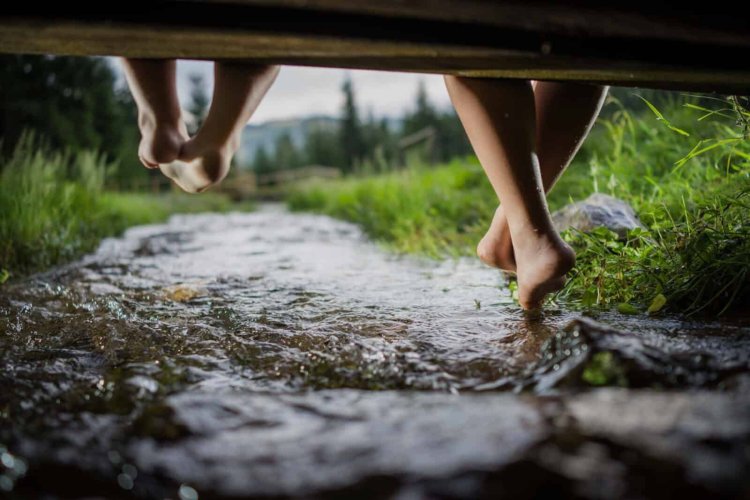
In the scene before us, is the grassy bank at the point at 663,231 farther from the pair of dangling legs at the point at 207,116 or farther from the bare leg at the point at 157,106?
the bare leg at the point at 157,106

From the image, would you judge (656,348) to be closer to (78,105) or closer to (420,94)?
(78,105)

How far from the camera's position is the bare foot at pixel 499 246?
1.60 meters

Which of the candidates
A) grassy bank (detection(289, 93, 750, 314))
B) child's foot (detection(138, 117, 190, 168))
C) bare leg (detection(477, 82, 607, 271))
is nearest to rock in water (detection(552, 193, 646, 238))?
grassy bank (detection(289, 93, 750, 314))

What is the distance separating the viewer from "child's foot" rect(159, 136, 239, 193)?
172 centimetres

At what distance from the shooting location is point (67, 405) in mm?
900

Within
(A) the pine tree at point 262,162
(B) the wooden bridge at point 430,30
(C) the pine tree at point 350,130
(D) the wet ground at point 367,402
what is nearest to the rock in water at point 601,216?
(D) the wet ground at point 367,402

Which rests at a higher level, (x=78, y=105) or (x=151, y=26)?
(x=78, y=105)

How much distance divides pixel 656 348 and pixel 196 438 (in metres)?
0.82

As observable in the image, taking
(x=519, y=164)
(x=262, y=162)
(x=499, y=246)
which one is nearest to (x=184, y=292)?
(x=499, y=246)

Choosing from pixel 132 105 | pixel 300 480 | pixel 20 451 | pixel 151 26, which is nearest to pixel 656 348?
pixel 300 480

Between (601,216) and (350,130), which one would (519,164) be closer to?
(601,216)

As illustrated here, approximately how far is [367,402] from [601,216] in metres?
1.68

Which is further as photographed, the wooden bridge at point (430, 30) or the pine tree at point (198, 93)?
the pine tree at point (198, 93)

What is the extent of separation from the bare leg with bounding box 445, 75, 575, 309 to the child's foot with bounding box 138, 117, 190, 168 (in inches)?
36.4
